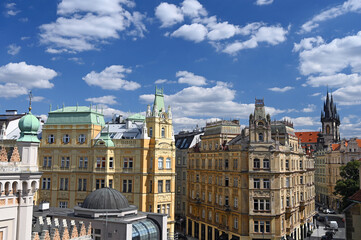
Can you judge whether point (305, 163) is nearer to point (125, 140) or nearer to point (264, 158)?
point (264, 158)

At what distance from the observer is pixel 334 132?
6407 inches

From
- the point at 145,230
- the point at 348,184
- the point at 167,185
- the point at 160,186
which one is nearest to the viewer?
the point at 145,230

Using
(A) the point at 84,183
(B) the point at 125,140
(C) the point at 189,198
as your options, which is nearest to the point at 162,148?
(B) the point at 125,140

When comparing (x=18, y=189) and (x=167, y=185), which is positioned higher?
(x=18, y=189)

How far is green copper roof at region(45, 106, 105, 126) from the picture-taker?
179 ft

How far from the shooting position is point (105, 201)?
113 feet

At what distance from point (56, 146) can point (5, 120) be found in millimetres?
15716

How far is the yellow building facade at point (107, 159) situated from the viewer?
51.2m

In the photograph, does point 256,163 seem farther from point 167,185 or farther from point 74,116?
point 74,116

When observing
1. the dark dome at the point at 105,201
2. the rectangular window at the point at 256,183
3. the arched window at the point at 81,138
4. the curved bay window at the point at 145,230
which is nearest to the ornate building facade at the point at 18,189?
the dark dome at the point at 105,201

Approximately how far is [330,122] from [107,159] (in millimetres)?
139353

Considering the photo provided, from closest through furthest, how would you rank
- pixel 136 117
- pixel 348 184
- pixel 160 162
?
1. pixel 160 162
2. pixel 136 117
3. pixel 348 184

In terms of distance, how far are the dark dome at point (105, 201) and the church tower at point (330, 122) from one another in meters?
146

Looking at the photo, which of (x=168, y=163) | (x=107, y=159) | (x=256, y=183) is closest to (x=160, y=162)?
(x=168, y=163)
